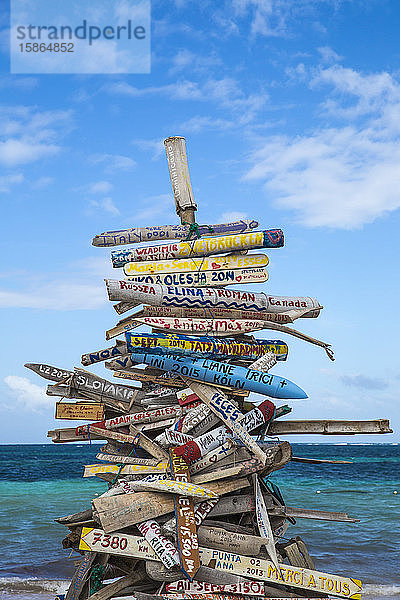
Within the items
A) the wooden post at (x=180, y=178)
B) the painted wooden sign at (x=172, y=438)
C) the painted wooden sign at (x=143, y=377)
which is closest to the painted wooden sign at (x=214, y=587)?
the painted wooden sign at (x=172, y=438)

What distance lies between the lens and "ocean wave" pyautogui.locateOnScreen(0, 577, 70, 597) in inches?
465

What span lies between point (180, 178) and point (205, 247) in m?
1.03

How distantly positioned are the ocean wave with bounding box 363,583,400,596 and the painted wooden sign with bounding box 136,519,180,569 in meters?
7.46

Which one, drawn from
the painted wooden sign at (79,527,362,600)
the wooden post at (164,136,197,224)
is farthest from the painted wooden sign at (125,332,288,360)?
the painted wooden sign at (79,527,362,600)

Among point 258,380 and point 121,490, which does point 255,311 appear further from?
point 121,490

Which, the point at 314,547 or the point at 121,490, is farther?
the point at 314,547

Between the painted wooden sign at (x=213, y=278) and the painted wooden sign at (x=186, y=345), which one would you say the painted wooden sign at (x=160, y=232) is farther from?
the painted wooden sign at (x=186, y=345)

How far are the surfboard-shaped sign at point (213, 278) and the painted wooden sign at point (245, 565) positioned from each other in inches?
106

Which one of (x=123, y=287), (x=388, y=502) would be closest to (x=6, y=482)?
(x=388, y=502)

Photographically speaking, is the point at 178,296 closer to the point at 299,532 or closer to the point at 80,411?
the point at 80,411

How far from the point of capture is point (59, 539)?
671 inches

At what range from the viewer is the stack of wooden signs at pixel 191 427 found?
595 centimetres

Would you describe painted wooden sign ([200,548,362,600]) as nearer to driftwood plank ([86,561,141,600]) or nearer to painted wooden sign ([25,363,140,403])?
driftwood plank ([86,561,141,600])

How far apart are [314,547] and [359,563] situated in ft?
6.72
